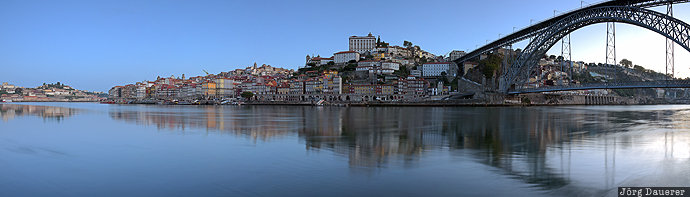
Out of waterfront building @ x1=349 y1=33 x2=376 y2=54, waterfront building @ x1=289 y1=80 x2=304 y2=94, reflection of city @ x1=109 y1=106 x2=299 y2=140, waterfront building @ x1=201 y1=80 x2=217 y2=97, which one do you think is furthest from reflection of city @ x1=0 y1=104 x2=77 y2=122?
waterfront building @ x1=349 y1=33 x2=376 y2=54

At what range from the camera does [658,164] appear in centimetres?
688

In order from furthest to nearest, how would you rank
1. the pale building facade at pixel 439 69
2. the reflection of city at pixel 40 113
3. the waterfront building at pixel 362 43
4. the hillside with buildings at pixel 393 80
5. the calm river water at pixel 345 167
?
the waterfront building at pixel 362 43
the pale building facade at pixel 439 69
the hillside with buildings at pixel 393 80
the reflection of city at pixel 40 113
the calm river water at pixel 345 167

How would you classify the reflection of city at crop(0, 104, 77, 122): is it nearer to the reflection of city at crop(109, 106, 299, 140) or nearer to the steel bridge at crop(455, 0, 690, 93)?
the reflection of city at crop(109, 106, 299, 140)

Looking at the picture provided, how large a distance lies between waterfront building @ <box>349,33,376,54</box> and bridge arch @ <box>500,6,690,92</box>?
49.1 meters

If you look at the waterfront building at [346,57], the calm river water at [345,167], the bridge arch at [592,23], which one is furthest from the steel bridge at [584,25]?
the waterfront building at [346,57]

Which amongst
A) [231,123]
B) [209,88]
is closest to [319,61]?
[209,88]

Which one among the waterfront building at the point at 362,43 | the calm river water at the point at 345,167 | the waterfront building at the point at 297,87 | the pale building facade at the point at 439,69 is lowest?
the calm river water at the point at 345,167

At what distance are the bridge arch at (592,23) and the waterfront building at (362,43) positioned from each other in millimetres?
49128

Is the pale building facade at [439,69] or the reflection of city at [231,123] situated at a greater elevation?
the pale building facade at [439,69]

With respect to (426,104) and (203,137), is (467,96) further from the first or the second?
(203,137)

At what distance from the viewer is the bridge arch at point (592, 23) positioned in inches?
738

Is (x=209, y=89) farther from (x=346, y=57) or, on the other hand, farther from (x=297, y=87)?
(x=346, y=57)

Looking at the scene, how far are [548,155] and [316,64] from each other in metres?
81.8

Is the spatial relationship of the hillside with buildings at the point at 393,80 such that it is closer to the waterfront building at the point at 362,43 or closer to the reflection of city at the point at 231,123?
the waterfront building at the point at 362,43
